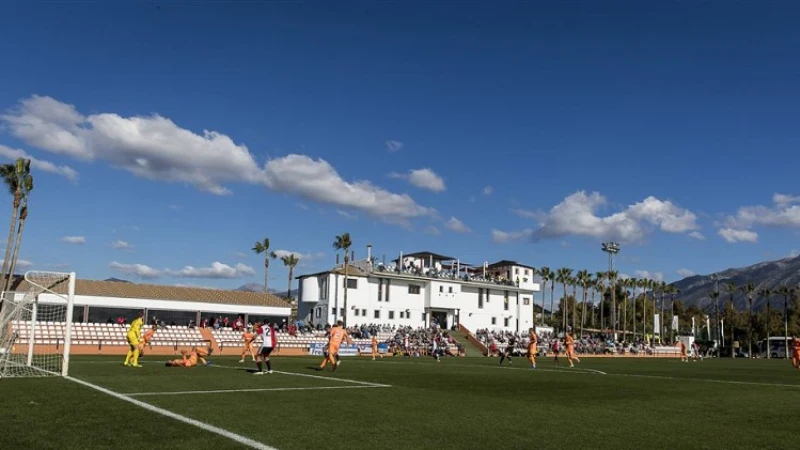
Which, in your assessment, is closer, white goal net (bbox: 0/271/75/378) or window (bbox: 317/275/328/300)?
white goal net (bbox: 0/271/75/378)

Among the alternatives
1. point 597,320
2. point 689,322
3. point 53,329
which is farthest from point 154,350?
point 689,322

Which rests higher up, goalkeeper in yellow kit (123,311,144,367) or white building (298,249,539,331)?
white building (298,249,539,331)

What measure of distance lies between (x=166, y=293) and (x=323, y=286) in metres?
16.9

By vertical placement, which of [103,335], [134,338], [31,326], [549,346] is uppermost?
[31,326]

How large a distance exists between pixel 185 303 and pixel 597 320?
10056 centimetres

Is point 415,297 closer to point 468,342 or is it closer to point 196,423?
point 468,342

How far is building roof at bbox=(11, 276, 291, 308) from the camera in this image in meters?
56.5

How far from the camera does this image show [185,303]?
60.1 metres

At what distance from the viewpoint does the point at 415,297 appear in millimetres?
75312

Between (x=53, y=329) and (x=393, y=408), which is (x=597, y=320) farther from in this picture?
(x=393, y=408)

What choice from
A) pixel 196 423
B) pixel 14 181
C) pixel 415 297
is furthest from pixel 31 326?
pixel 415 297

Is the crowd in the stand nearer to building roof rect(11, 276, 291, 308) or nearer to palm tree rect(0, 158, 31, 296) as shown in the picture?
building roof rect(11, 276, 291, 308)

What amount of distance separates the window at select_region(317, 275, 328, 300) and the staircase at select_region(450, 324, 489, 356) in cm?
1416

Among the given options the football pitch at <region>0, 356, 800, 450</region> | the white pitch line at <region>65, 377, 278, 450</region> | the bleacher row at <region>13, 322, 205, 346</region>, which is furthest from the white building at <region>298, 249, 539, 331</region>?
the white pitch line at <region>65, 377, 278, 450</region>
